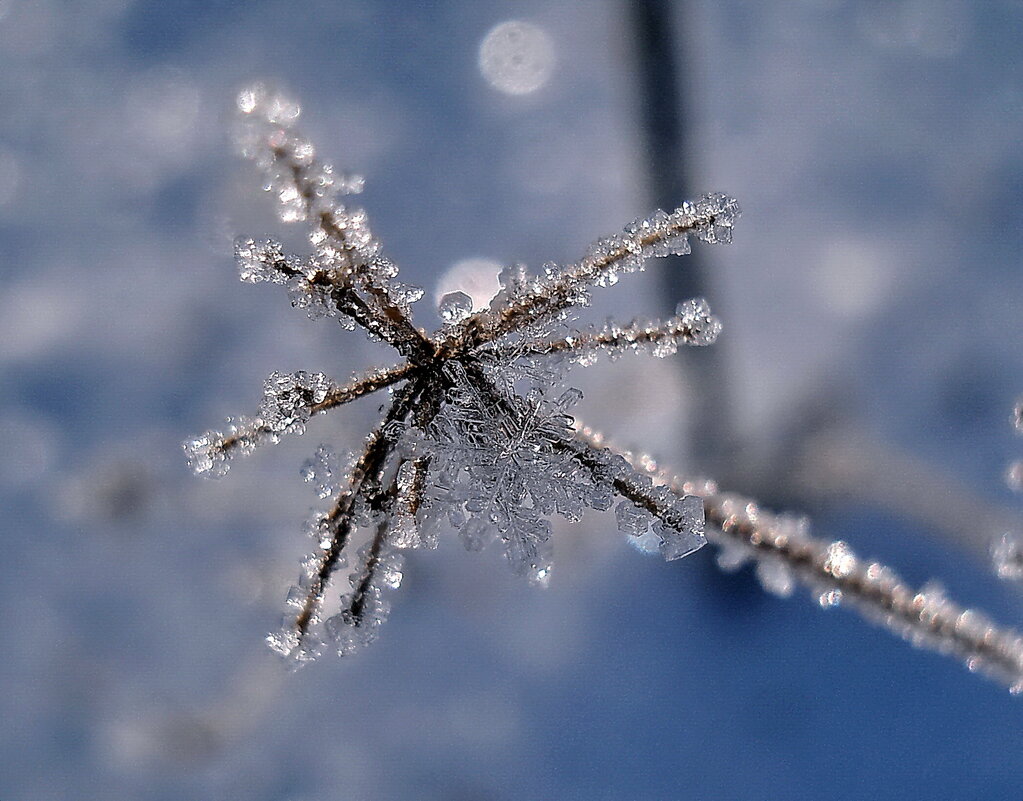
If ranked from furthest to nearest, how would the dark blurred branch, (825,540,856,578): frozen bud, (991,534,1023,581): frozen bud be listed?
the dark blurred branch < (991,534,1023,581): frozen bud < (825,540,856,578): frozen bud

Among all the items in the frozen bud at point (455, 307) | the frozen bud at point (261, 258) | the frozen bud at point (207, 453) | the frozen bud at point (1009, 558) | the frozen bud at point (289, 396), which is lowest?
the frozen bud at point (207, 453)

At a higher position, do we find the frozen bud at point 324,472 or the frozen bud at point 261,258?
the frozen bud at point 261,258

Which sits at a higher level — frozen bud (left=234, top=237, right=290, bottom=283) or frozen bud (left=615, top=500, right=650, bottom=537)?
frozen bud (left=234, top=237, right=290, bottom=283)

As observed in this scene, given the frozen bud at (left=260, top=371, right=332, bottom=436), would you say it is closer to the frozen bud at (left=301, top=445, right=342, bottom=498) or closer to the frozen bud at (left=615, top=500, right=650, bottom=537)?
the frozen bud at (left=301, top=445, right=342, bottom=498)

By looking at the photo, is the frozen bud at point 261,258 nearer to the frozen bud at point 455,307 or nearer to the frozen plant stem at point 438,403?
the frozen plant stem at point 438,403

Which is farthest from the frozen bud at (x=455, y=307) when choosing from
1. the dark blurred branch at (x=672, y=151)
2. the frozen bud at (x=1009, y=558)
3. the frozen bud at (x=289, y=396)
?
the dark blurred branch at (x=672, y=151)

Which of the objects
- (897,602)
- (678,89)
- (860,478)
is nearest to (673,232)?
(897,602)

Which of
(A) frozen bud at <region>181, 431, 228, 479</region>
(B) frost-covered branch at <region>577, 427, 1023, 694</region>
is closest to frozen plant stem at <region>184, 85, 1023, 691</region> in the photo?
(A) frozen bud at <region>181, 431, 228, 479</region>

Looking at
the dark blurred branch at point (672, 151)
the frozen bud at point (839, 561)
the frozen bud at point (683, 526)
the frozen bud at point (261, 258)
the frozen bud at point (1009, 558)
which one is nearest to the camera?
the frozen bud at point (261, 258)
